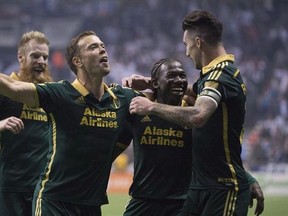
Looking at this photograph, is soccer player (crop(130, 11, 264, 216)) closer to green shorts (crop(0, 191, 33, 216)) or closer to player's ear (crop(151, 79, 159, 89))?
player's ear (crop(151, 79, 159, 89))

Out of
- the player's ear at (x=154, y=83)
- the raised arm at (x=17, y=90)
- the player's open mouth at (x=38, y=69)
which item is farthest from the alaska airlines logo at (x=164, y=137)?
the player's open mouth at (x=38, y=69)

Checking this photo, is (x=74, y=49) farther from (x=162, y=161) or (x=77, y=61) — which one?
(x=162, y=161)

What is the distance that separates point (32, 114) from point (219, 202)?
2.32 meters

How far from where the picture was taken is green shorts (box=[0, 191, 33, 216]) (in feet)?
24.1

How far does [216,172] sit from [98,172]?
923mm

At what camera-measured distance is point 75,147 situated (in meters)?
5.98

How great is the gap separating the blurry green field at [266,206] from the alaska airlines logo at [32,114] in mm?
6551

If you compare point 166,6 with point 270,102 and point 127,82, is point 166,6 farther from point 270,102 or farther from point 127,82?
point 127,82

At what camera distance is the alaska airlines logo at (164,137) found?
6.30 m

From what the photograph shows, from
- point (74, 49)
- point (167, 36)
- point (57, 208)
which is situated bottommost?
point (57, 208)

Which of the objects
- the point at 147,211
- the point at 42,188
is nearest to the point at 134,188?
the point at 147,211

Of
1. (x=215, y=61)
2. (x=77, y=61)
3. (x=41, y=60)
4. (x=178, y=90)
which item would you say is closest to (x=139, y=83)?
(x=178, y=90)

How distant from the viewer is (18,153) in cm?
738

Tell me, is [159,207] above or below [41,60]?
below
